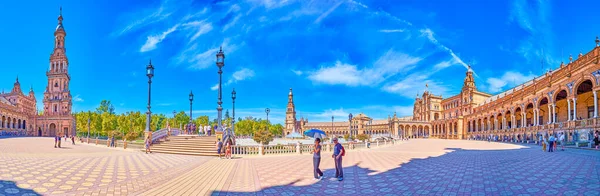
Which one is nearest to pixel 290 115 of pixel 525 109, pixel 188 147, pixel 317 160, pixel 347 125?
pixel 347 125

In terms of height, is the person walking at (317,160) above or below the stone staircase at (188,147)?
above

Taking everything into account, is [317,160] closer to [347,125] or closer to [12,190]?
[12,190]

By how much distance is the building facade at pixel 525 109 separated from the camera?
89.9 feet

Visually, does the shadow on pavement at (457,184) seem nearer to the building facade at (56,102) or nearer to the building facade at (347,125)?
the building facade at (56,102)

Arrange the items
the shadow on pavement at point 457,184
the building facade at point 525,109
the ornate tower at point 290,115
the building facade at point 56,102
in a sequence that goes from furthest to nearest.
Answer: the ornate tower at point 290,115
the building facade at point 56,102
the building facade at point 525,109
the shadow on pavement at point 457,184

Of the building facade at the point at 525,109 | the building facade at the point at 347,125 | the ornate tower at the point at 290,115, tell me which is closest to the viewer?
the building facade at the point at 525,109

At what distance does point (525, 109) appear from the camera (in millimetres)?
42844

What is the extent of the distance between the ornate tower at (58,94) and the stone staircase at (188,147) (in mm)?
74043

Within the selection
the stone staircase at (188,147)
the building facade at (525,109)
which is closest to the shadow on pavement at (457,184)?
the stone staircase at (188,147)

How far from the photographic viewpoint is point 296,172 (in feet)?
38.7

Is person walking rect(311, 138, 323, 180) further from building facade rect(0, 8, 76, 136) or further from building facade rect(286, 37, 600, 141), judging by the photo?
building facade rect(0, 8, 76, 136)

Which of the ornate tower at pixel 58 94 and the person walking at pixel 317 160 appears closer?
the person walking at pixel 317 160

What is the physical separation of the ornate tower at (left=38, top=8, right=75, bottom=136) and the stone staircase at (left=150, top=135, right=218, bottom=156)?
74043 millimetres

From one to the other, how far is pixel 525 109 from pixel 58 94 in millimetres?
101741
